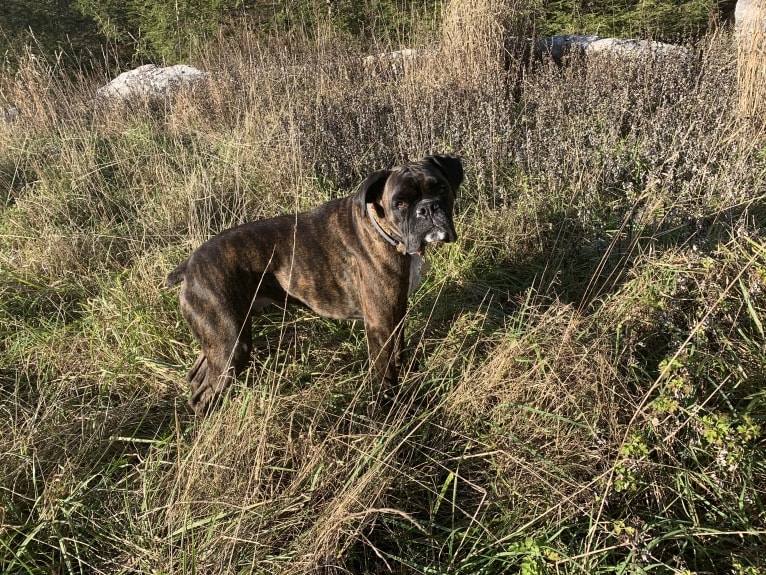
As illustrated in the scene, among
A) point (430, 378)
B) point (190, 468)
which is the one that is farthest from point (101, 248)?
point (430, 378)

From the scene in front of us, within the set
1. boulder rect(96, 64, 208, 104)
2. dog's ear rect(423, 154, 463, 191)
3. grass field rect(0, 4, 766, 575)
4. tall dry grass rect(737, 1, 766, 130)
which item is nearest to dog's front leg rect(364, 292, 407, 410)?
grass field rect(0, 4, 766, 575)

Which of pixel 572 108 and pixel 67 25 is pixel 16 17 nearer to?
pixel 67 25

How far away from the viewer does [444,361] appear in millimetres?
3041

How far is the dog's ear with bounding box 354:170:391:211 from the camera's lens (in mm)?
2729

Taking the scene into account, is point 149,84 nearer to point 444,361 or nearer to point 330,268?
point 330,268

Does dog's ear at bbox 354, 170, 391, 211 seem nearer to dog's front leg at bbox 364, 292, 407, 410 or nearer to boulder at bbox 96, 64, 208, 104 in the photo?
dog's front leg at bbox 364, 292, 407, 410

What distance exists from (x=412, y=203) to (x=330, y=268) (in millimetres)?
711

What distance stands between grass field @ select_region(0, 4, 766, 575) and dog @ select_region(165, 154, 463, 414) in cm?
22

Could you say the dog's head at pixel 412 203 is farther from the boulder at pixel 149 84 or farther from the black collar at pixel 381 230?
the boulder at pixel 149 84

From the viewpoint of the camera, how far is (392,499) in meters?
2.27

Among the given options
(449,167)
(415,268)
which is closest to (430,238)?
(415,268)

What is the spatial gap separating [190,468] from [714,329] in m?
2.72

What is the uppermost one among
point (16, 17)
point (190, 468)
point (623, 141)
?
point (16, 17)

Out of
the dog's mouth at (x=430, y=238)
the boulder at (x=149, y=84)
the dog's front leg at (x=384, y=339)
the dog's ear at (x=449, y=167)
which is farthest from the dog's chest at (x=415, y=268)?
the boulder at (x=149, y=84)
